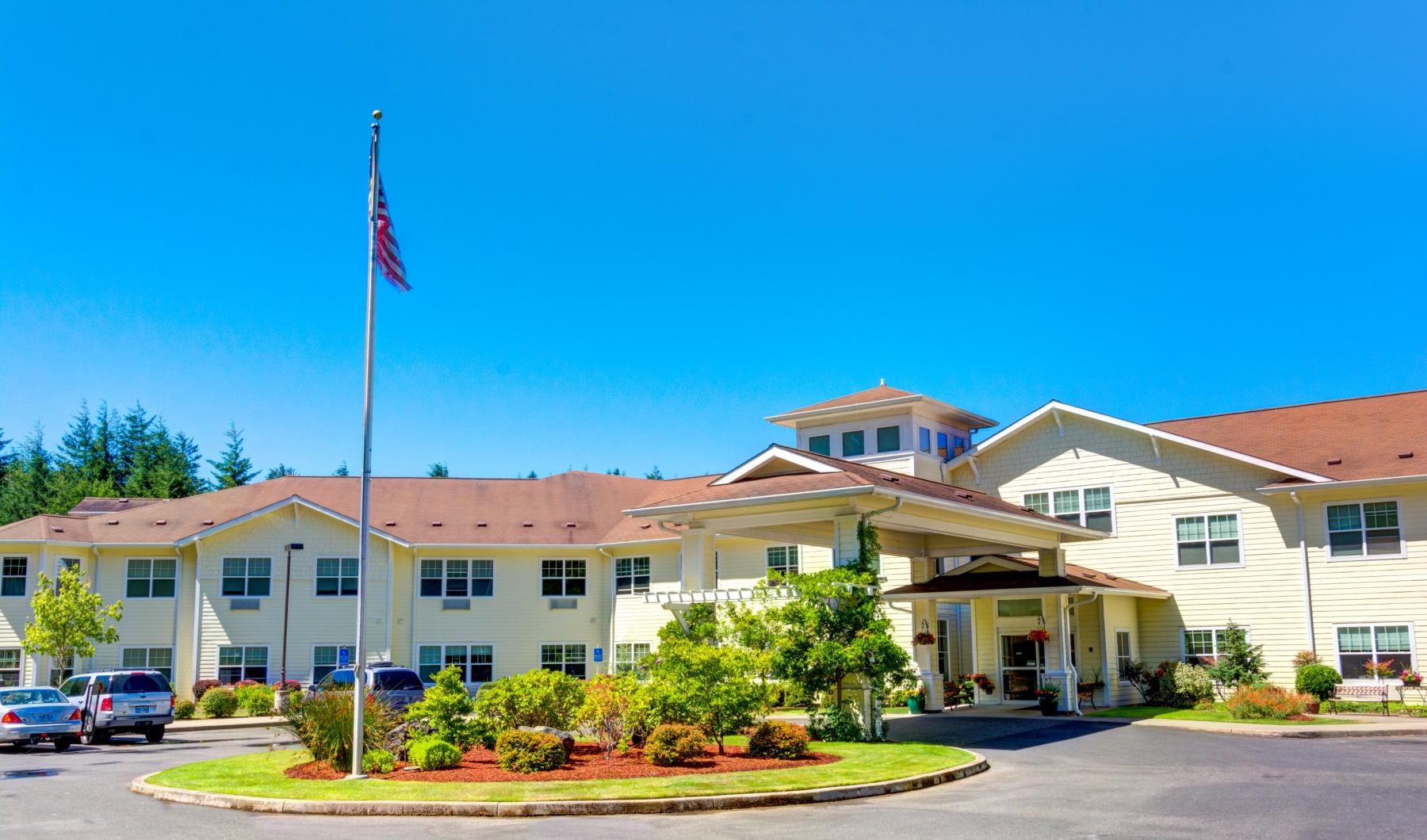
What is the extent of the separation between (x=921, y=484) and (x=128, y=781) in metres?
15.5

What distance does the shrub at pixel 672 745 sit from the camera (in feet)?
55.6

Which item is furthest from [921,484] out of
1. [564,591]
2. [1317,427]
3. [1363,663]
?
[564,591]

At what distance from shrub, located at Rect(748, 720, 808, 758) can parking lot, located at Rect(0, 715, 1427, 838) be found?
2640 millimetres

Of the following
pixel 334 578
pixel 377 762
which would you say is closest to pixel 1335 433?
pixel 377 762

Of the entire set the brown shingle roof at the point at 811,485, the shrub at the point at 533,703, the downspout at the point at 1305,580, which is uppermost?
the brown shingle roof at the point at 811,485

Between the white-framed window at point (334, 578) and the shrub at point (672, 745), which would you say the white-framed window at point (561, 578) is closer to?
the white-framed window at point (334, 578)

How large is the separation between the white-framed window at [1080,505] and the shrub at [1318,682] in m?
6.72

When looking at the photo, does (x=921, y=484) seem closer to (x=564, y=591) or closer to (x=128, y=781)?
(x=128, y=781)

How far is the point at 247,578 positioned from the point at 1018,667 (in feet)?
81.8

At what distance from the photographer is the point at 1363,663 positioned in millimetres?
29703

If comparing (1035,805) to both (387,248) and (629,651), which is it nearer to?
(387,248)

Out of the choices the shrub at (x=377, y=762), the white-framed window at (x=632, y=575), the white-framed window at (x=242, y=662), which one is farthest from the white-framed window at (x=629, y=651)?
the shrub at (x=377, y=762)

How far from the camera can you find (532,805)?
13891mm

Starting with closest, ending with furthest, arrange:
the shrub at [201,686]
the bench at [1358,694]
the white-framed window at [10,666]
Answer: the bench at [1358,694] → the shrub at [201,686] → the white-framed window at [10,666]
